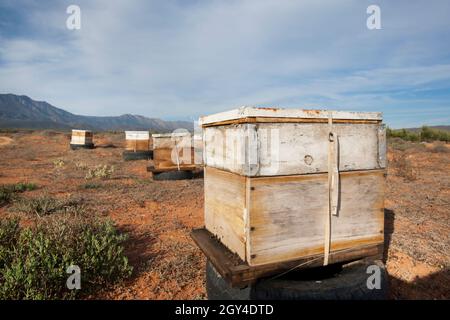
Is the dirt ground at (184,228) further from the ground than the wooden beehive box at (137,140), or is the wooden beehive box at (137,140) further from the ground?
the wooden beehive box at (137,140)

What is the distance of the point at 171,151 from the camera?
425 inches

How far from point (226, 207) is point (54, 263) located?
2.19m

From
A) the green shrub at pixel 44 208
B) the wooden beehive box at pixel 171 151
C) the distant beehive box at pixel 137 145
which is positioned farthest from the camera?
the distant beehive box at pixel 137 145

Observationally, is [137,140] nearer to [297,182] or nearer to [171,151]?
[171,151]

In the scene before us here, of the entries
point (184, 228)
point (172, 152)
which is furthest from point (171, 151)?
point (184, 228)

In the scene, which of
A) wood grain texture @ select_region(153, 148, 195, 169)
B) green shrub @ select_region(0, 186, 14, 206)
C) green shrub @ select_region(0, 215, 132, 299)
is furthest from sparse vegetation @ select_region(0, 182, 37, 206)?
wood grain texture @ select_region(153, 148, 195, 169)

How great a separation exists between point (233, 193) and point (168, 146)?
8484mm

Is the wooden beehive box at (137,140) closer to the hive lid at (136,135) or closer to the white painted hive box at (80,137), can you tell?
the hive lid at (136,135)

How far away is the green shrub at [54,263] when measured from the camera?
3047 millimetres

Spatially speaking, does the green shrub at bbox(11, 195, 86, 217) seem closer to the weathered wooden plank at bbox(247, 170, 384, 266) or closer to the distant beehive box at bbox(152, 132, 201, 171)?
the distant beehive box at bbox(152, 132, 201, 171)

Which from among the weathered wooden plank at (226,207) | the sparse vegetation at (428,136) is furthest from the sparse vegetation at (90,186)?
the sparse vegetation at (428,136)

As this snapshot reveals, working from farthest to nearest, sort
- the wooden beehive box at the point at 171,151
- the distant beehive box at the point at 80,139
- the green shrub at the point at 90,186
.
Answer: the distant beehive box at the point at 80,139 → the wooden beehive box at the point at 171,151 → the green shrub at the point at 90,186

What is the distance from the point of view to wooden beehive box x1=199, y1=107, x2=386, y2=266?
2.29m

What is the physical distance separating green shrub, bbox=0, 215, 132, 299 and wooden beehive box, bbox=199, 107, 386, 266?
5.68 ft
